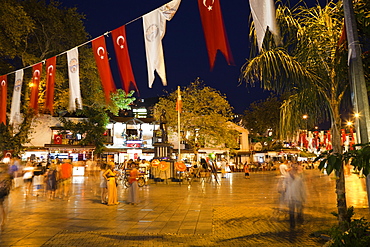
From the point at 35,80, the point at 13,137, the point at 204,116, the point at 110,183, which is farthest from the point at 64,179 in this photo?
the point at 204,116

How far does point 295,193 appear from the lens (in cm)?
989

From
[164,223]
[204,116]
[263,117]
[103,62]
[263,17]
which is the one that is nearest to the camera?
[263,17]

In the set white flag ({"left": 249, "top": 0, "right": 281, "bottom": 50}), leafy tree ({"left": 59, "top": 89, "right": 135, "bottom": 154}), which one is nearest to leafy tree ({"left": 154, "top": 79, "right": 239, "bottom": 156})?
leafy tree ({"left": 59, "top": 89, "right": 135, "bottom": 154})

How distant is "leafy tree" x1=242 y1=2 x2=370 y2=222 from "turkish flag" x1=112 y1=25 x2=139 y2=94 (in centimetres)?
444

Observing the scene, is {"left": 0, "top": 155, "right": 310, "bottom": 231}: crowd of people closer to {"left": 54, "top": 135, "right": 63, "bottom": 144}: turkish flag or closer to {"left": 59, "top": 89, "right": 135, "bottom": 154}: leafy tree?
{"left": 59, "top": 89, "right": 135, "bottom": 154}: leafy tree

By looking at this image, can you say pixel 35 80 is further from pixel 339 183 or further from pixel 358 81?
pixel 358 81

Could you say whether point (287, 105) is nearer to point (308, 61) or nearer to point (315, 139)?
point (308, 61)

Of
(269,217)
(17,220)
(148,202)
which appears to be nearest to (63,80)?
(148,202)

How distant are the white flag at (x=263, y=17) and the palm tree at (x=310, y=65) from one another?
99cm

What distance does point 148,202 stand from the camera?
13664mm

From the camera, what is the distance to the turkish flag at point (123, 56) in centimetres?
1040

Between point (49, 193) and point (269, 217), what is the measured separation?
422 inches

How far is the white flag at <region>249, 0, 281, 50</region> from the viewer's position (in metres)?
5.93

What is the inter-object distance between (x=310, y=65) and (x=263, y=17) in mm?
2056
